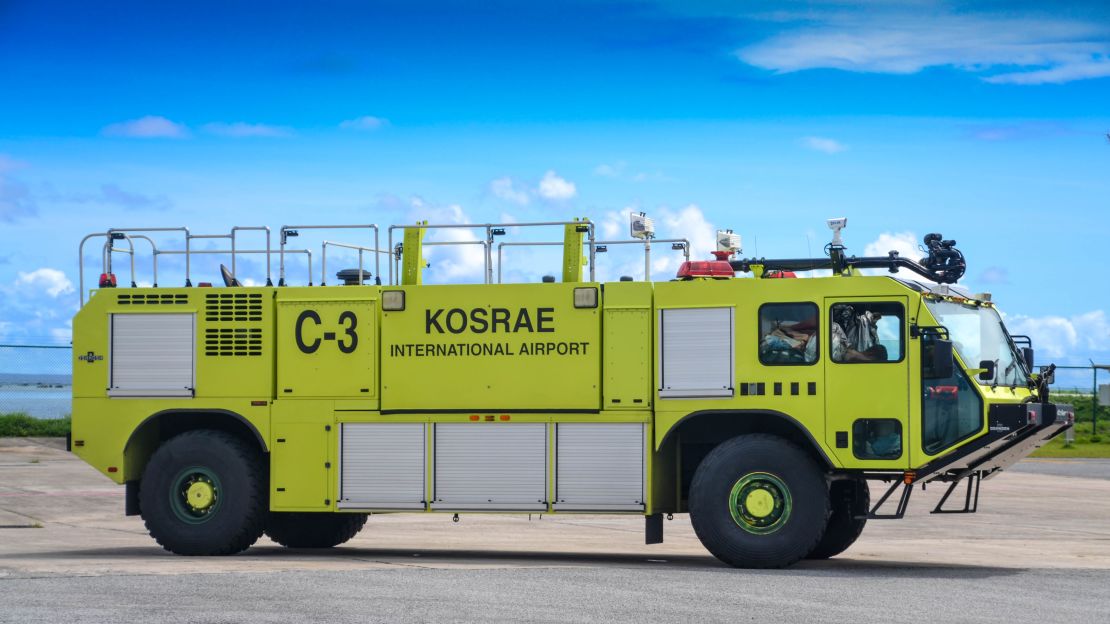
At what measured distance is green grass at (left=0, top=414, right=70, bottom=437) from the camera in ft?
115

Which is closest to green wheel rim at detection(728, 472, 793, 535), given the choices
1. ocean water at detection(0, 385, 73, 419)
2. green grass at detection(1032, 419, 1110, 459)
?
green grass at detection(1032, 419, 1110, 459)

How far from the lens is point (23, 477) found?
2656 centimetres

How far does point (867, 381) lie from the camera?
13.8 m

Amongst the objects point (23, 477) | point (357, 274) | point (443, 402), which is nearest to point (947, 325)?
point (443, 402)

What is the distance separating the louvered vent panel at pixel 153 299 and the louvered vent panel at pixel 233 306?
303 mm

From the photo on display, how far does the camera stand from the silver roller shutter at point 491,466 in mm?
14680

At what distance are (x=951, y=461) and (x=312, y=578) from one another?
622 cm

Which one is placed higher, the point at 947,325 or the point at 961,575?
the point at 947,325

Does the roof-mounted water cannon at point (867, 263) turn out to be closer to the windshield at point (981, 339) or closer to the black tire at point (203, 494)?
the windshield at point (981, 339)

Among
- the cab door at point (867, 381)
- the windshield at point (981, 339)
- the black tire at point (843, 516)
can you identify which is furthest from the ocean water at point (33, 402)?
the windshield at point (981, 339)

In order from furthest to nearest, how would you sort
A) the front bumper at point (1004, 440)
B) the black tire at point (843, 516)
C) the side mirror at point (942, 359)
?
the black tire at point (843, 516)
the front bumper at point (1004, 440)
the side mirror at point (942, 359)

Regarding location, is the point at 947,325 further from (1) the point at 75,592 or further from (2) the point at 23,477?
(2) the point at 23,477

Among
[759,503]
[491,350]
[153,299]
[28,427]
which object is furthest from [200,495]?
[28,427]

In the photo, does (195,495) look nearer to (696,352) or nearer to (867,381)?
(696,352)
